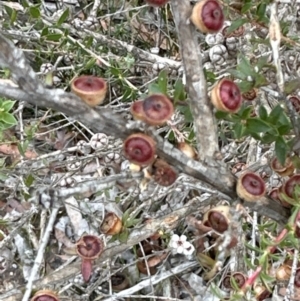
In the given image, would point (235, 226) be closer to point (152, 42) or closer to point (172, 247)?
point (172, 247)

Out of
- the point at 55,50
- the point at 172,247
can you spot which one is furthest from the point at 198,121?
the point at 55,50

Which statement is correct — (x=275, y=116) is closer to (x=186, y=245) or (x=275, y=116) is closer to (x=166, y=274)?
(x=186, y=245)

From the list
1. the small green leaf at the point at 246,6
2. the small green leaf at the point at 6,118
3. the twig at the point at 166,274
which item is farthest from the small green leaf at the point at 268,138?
the twig at the point at 166,274

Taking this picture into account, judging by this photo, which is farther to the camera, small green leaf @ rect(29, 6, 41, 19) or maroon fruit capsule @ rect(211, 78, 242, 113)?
small green leaf @ rect(29, 6, 41, 19)

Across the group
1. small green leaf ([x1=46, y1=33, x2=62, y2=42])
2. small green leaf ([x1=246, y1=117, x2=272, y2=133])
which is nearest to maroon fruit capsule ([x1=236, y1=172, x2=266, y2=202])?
small green leaf ([x1=246, y1=117, x2=272, y2=133])

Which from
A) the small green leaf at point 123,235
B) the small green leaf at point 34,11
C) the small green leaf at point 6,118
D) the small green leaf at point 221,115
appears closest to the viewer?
the small green leaf at point 221,115

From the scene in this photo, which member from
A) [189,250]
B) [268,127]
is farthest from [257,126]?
[189,250]

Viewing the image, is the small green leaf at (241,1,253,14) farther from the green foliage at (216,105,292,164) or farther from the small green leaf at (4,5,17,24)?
the small green leaf at (4,5,17,24)

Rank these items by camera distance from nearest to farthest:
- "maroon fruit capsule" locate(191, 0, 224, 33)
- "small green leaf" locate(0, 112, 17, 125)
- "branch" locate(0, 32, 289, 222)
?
"branch" locate(0, 32, 289, 222), "maroon fruit capsule" locate(191, 0, 224, 33), "small green leaf" locate(0, 112, 17, 125)

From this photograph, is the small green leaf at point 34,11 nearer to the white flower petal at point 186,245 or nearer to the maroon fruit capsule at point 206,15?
the white flower petal at point 186,245
